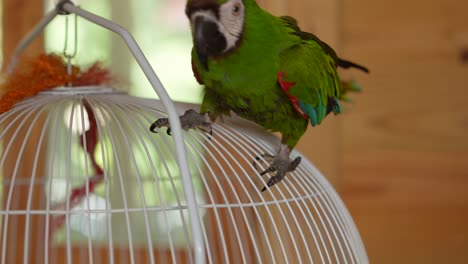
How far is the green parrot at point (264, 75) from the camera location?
847 mm

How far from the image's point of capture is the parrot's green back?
0.87m

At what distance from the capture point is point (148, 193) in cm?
159

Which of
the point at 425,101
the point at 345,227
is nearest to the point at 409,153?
the point at 425,101

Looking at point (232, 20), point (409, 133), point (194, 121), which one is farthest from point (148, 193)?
point (232, 20)

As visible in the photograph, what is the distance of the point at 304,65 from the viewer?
885 mm

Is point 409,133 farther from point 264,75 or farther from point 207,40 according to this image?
point 207,40

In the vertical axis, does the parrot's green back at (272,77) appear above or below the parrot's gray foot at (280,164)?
above

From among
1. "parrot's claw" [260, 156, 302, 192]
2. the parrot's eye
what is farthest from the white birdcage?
the parrot's eye

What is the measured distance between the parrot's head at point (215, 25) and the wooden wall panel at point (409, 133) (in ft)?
1.95

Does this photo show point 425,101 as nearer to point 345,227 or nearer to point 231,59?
point 345,227

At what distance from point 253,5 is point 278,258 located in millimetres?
609

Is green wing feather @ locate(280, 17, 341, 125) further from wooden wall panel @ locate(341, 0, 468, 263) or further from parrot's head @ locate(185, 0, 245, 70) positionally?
wooden wall panel @ locate(341, 0, 468, 263)

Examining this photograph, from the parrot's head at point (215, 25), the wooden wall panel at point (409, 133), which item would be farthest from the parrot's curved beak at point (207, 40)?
the wooden wall panel at point (409, 133)

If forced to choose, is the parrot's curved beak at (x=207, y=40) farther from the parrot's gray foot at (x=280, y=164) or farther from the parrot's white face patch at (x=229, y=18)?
the parrot's gray foot at (x=280, y=164)
